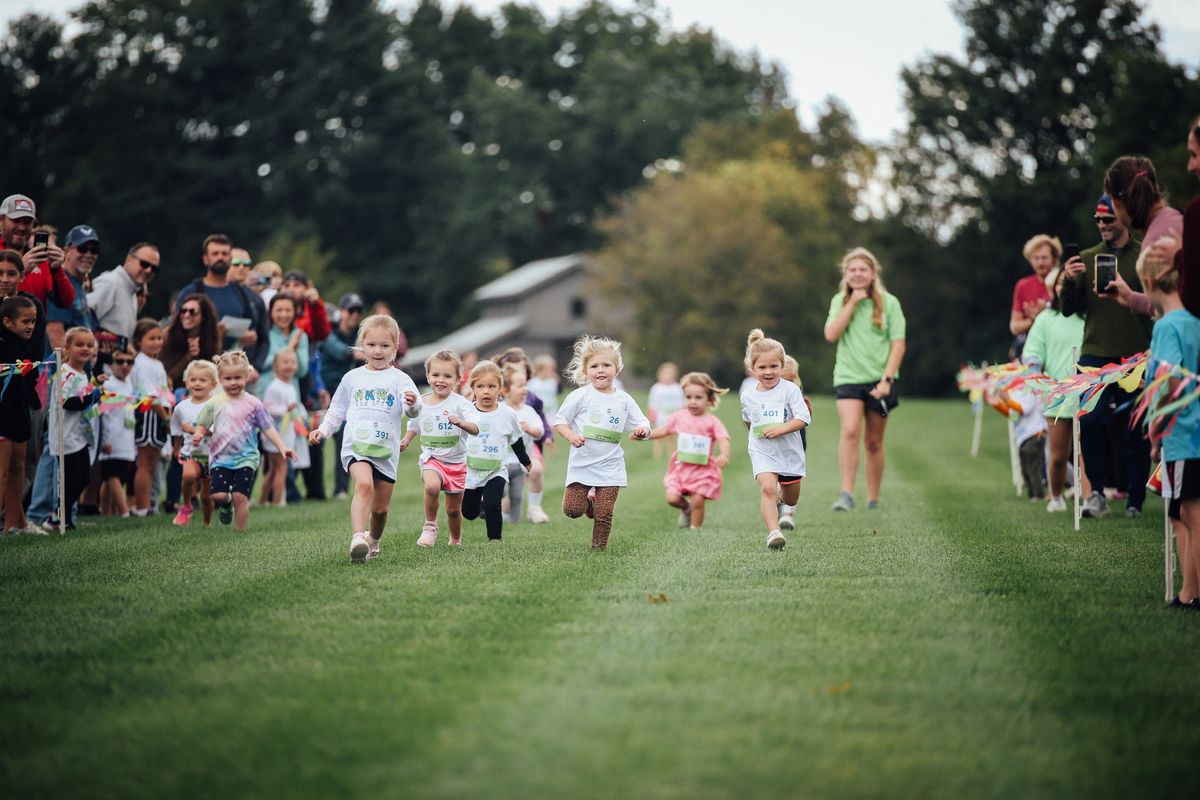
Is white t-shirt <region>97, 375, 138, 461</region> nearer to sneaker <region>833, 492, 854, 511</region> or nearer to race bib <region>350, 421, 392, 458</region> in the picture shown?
race bib <region>350, 421, 392, 458</region>

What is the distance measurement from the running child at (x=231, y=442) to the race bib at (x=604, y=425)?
2872mm

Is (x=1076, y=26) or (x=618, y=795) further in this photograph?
(x=1076, y=26)

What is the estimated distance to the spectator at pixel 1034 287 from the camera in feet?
45.6

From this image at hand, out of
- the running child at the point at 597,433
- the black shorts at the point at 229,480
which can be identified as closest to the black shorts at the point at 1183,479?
the running child at the point at 597,433

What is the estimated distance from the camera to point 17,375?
10.6 metres

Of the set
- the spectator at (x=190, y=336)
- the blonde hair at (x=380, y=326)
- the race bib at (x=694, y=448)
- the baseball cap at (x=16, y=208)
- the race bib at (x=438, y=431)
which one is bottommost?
the race bib at (x=694, y=448)

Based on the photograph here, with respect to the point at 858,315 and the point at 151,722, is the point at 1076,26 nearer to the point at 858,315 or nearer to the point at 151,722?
the point at 858,315

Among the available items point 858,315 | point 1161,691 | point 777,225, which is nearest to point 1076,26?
point 777,225

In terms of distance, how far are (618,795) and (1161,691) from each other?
2640mm

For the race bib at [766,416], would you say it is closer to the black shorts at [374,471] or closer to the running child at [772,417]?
the running child at [772,417]

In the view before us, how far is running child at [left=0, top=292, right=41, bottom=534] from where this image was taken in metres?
10.5

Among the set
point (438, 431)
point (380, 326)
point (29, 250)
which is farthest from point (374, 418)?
point (29, 250)

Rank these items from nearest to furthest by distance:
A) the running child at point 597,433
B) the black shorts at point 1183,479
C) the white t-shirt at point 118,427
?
the black shorts at point 1183,479 → the running child at point 597,433 → the white t-shirt at point 118,427

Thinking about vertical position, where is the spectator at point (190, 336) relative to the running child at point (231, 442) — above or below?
above
